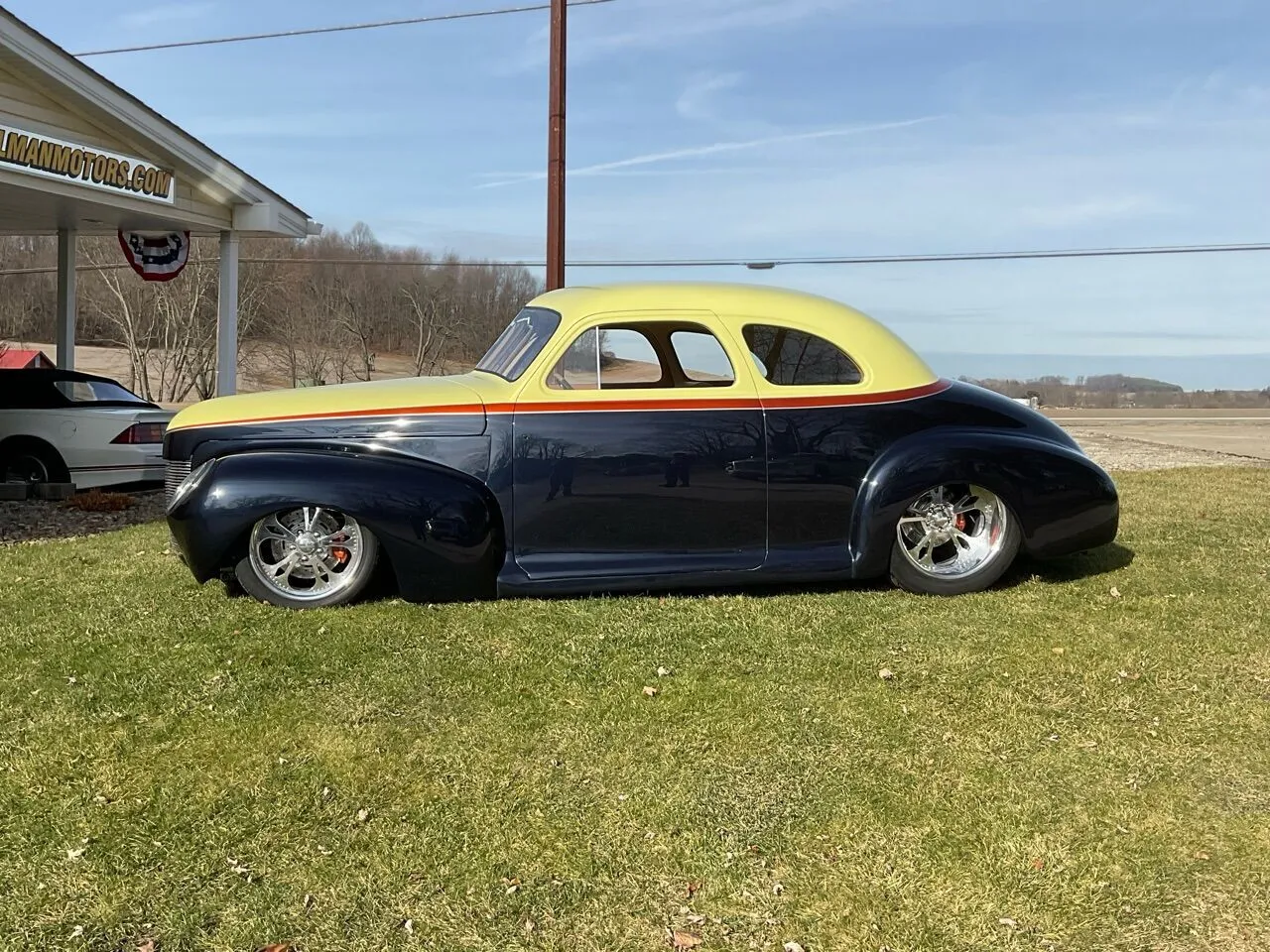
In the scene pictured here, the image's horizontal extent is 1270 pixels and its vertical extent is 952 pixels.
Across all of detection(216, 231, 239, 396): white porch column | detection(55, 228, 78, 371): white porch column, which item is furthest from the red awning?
detection(216, 231, 239, 396): white porch column

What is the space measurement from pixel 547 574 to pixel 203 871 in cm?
264

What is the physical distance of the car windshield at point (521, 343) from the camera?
5461 mm

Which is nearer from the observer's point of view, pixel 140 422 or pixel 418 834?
pixel 418 834

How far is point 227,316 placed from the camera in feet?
38.1

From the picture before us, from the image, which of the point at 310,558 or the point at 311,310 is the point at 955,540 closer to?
the point at 310,558

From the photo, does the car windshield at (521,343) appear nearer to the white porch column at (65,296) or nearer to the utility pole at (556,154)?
the utility pole at (556,154)

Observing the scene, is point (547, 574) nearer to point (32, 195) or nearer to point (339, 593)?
point (339, 593)

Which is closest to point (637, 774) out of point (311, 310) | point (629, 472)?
point (629, 472)

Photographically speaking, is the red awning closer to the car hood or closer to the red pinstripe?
the car hood

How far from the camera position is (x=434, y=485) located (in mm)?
5031

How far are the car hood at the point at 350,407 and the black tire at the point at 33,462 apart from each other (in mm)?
5335

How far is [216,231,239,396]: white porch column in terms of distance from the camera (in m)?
11.5

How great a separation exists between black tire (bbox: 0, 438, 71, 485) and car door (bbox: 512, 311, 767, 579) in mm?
6966

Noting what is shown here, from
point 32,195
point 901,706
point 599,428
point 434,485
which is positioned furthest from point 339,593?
point 32,195
